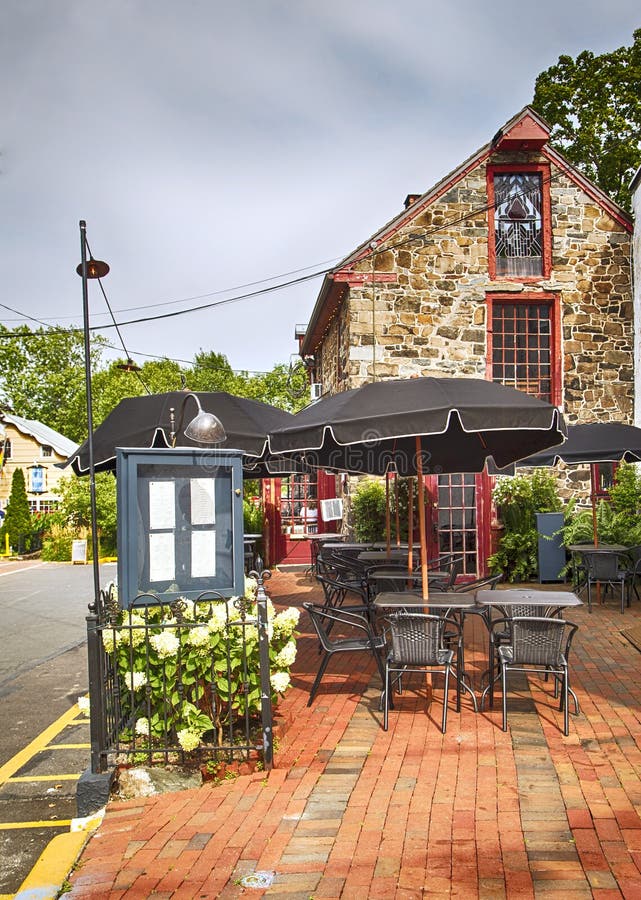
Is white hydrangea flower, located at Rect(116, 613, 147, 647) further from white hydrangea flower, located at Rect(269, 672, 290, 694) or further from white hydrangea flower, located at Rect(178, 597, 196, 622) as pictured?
white hydrangea flower, located at Rect(269, 672, 290, 694)

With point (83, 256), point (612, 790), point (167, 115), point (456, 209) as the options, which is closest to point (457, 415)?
point (612, 790)

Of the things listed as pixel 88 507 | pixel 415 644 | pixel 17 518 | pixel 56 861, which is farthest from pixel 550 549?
pixel 17 518

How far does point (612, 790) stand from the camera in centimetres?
400

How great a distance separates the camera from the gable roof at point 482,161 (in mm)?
12945

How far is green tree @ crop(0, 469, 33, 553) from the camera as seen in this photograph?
82.5 ft

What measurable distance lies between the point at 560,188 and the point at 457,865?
12618 mm

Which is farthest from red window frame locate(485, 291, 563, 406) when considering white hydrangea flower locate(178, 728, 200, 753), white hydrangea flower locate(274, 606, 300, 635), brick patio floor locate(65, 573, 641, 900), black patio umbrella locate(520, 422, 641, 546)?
white hydrangea flower locate(178, 728, 200, 753)

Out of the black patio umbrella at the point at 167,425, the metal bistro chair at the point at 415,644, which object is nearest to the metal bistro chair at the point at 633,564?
the black patio umbrella at the point at 167,425

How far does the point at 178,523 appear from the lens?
4852mm

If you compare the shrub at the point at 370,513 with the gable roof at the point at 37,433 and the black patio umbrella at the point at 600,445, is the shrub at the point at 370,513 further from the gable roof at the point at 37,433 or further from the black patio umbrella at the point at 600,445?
the gable roof at the point at 37,433

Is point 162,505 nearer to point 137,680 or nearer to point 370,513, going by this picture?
point 137,680

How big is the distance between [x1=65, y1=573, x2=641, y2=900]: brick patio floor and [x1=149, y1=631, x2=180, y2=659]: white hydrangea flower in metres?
0.78

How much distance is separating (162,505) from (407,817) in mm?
2343

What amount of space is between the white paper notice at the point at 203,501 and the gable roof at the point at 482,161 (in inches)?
338
